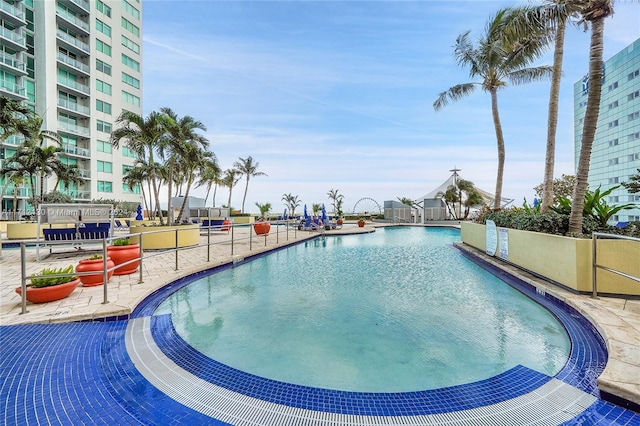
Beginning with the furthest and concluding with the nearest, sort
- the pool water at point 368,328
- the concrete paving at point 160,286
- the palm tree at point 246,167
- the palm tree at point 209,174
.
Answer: the palm tree at point 246,167, the palm tree at point 209,174, the pool water at point 368,328, the concrete paving at point 160,286

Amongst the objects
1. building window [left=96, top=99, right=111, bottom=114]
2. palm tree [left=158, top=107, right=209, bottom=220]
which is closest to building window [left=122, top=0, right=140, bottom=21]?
building window [left=96, top=99, right=111, bottom=114]

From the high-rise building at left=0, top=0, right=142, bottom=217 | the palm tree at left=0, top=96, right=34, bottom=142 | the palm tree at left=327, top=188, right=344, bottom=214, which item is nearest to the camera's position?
the palm tree at left=0, top=96, right=34, bottom=142

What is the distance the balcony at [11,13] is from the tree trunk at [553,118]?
33.4m

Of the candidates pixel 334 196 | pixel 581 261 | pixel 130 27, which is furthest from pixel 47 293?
pixel 334 196

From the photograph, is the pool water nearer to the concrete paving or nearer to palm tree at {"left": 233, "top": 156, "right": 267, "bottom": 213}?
the concrete paving

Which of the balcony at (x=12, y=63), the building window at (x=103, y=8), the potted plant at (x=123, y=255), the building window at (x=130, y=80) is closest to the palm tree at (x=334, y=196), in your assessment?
the building window at (x=130, y=80)

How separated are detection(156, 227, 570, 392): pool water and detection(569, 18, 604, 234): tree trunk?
1.79 metres

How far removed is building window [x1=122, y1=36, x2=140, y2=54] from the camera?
28812 mm

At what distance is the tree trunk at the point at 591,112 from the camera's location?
5168 millimetres

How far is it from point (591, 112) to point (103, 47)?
35.7 m

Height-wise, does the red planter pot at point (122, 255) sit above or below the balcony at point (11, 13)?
below

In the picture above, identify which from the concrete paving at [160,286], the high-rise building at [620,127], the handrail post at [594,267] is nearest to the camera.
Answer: the concrete paving at [160,286]

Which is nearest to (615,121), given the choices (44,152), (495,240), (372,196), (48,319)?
(372,196)

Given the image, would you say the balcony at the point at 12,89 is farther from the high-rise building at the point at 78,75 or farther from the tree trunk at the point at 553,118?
the tree trunk at the point at 553,118
